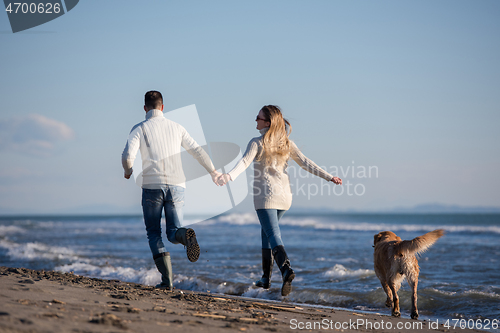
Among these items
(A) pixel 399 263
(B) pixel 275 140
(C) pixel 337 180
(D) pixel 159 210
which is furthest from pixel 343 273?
(D) pixel 159 210

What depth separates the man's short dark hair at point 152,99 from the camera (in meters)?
4.60

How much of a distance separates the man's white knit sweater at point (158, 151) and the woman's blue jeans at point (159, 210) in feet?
0.26

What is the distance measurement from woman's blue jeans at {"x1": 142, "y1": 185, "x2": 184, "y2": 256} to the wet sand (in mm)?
557

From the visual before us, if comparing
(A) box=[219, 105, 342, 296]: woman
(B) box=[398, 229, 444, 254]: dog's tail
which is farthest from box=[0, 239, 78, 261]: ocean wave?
(B) box=[398, 229, 444, 254]: dog's tail

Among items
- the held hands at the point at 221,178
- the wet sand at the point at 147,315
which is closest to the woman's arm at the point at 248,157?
the held hands at the point at 221,178

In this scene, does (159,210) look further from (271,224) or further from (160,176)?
(271,224)

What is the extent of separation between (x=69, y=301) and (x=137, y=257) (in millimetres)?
8252

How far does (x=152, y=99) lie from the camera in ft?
15.1

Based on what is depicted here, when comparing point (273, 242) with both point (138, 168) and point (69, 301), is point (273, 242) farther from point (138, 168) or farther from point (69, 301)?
point (69, 301)

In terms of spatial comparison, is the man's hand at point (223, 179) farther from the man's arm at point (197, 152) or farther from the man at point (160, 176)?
the man's arm at point (197, 152)

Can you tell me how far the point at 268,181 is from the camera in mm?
4422

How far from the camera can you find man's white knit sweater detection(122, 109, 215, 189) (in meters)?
4.36

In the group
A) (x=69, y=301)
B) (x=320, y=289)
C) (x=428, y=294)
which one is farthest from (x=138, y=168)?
(x=428, y=294)

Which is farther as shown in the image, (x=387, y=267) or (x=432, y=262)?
(x=432, y=262)
